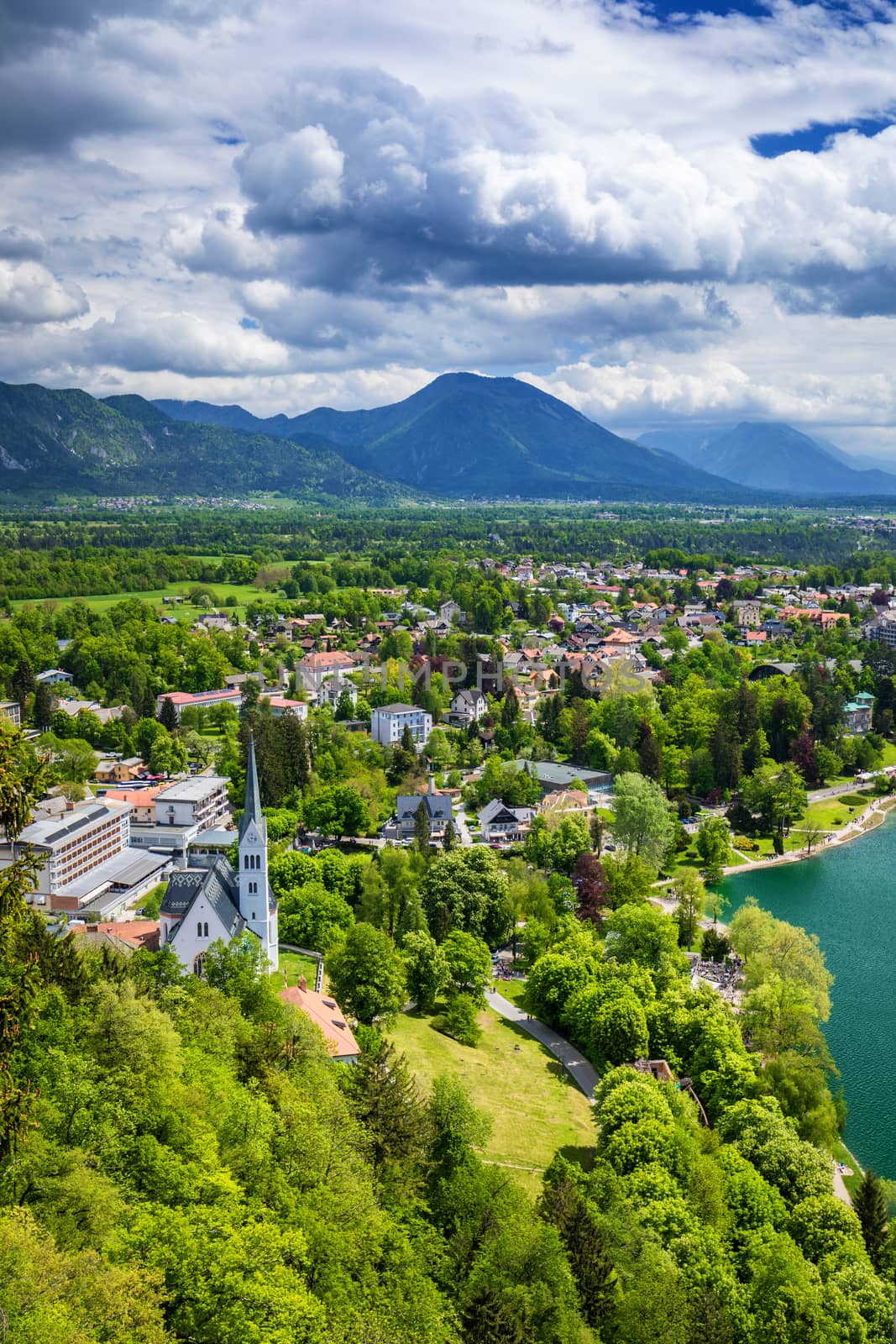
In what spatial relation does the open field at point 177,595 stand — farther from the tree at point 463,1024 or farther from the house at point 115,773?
the tree at point 463,1024

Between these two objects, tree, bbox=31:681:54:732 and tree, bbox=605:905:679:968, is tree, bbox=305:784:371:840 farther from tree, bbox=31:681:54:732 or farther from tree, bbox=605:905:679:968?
tree, bbox=31:681:54:732

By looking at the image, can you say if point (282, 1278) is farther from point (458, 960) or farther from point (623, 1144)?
point (458, 960)

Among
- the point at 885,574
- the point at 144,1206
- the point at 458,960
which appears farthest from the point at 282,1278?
the point at 885,574

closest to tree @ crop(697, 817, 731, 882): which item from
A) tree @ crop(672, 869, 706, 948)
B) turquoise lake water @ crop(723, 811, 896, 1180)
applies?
turquoise lake water @ crop(723, 811, 896, 1180)

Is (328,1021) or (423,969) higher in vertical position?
(328,1021)

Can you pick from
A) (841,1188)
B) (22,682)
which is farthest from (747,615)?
(841,1188)

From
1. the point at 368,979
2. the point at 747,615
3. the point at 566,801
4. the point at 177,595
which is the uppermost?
the point at 177,595

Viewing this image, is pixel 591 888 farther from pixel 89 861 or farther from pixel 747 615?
pixel 747 615
